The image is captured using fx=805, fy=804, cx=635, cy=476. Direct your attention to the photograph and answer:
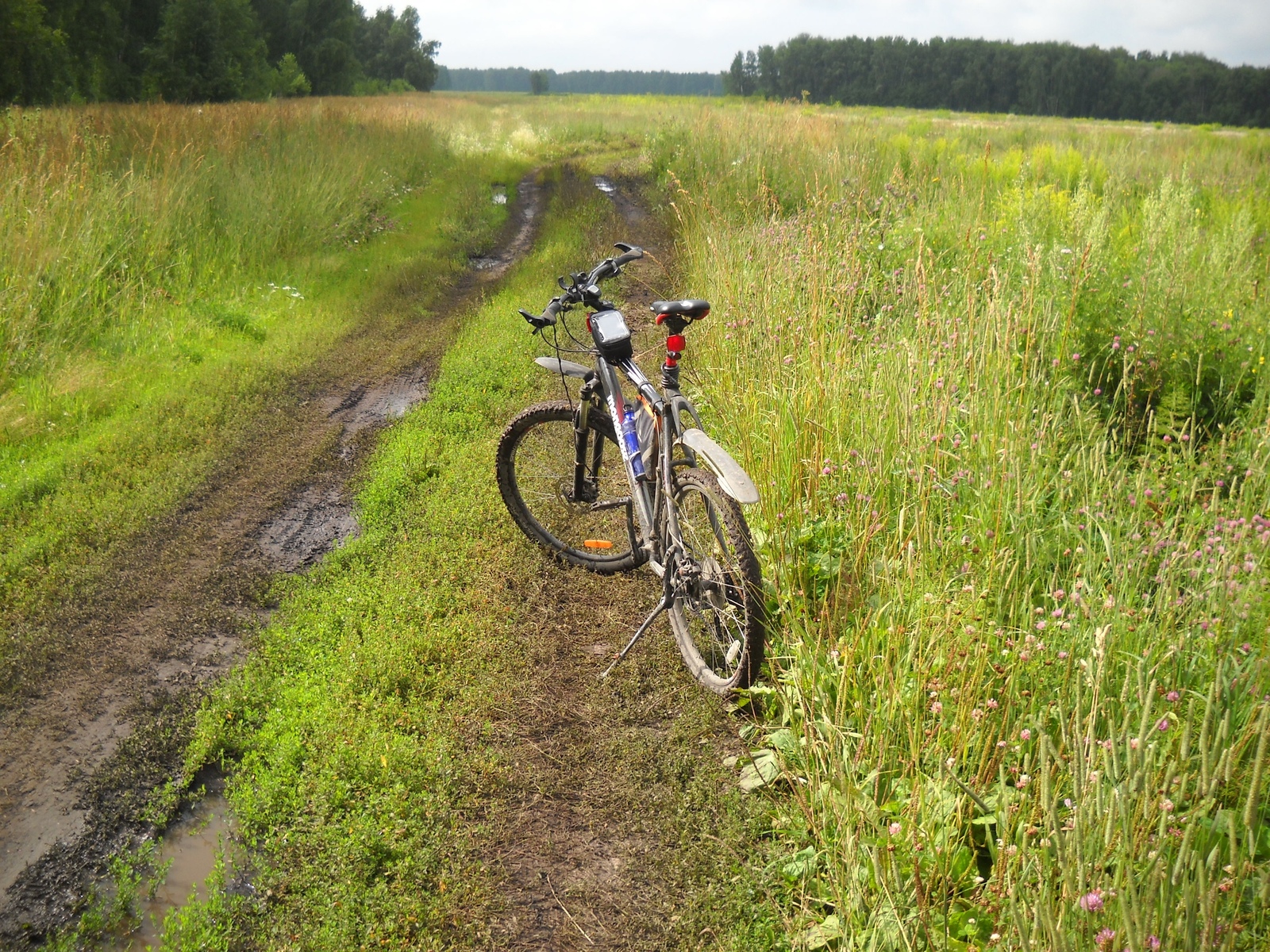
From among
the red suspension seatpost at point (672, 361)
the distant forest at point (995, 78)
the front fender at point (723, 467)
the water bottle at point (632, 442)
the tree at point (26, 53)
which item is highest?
the distant forest at point (995, 78)

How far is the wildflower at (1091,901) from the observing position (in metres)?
1.55

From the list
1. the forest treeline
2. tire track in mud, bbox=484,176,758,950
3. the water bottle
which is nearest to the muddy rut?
tire track in mud, bbox=484,176,758,950

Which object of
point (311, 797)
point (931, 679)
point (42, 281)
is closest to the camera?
point (931, 679)

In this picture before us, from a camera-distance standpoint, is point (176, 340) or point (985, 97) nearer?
point (176, 340)

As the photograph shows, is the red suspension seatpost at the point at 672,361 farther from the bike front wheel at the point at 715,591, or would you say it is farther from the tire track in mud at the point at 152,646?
the tire track in mud at the point at 152,646

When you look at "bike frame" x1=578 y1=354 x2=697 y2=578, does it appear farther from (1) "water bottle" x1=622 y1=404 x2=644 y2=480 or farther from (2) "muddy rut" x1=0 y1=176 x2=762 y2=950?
(2) "muddy rut" x1=0 y1=176 x2=762 y2=950

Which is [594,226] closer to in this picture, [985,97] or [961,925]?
[961,925]

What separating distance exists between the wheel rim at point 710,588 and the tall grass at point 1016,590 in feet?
0.76

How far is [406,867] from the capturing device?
274 cm

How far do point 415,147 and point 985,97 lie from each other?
9463cm

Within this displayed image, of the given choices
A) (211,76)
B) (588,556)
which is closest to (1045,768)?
(588,556)

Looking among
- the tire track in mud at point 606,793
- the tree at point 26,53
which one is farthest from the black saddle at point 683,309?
the tree at point 26,53

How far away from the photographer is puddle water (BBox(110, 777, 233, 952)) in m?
2.55

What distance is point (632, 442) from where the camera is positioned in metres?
3.87
